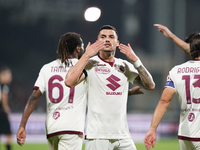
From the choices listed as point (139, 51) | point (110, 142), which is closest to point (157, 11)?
point (139, 51)

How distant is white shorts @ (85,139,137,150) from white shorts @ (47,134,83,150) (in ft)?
2.12

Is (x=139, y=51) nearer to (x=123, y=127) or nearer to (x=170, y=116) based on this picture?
(x=170, y=116)

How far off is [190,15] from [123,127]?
965 inches

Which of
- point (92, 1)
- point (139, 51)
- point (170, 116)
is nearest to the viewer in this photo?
point (170, 116)

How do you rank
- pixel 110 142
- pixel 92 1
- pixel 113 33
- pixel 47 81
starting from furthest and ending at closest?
pixel 92 1, pixel 47 81, pixel 113 33, pixel 110 142

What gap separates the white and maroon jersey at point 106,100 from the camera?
13.5 ft

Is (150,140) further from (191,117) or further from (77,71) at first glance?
(77,71)

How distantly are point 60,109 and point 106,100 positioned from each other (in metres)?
0.91

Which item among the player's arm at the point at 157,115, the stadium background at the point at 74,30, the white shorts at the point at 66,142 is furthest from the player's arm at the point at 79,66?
the stadium background at the point at 74,30

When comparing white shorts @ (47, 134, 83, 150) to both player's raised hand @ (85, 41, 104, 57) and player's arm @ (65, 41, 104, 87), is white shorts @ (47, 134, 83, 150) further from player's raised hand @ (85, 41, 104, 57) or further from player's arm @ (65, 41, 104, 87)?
player's raised hand @ (85, 41, 104, 57)

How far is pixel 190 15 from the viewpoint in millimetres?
27188

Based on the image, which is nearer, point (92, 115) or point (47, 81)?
point (92, 115)

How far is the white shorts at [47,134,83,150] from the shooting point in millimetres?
4707

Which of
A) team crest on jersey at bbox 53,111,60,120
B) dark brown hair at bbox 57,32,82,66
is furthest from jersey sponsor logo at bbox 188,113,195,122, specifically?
dark brown hair at bbox 57,32,82,66
